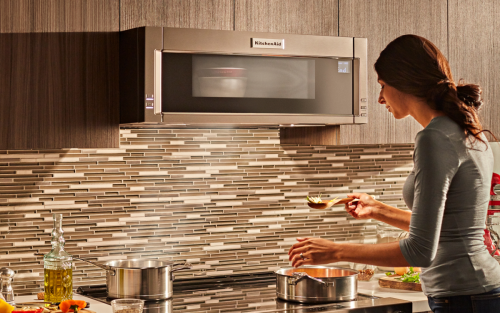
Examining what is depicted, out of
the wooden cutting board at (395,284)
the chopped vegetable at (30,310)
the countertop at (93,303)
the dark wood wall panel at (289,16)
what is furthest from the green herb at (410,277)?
the chopped vegetable at (30,310)

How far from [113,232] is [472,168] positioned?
1.33 meters

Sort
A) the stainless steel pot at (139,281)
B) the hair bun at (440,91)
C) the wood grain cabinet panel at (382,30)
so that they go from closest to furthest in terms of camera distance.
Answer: the hair bun at (440,91)
the stainless steel pot at (139,281)
the wood grain cabinet panel at (382,30)

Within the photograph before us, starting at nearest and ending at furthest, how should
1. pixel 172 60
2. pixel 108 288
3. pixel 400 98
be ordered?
pixel 400 98 < pixel 172 60 < pixel 108 288

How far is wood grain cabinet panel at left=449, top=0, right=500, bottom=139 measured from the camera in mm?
2549

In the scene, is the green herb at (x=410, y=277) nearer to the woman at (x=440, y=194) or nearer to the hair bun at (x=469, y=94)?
the woman at (x=440, y=194)

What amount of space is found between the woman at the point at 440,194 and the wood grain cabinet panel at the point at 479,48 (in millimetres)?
862

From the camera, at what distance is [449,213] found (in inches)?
66.1

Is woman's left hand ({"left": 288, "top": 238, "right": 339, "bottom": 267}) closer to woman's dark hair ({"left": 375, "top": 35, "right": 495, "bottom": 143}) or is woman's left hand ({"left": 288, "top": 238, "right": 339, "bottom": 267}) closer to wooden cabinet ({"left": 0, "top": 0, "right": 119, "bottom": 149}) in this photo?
woman's dark hair ({"left": 375, "top": 35, "right": 495, "bottom": 143})

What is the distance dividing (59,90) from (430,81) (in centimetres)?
110

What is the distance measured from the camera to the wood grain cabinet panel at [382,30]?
7.64ft

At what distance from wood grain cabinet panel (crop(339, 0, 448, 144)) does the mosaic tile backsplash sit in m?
0.40

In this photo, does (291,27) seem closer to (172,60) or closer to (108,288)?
(172,60)

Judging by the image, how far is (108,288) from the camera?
6.97 feet

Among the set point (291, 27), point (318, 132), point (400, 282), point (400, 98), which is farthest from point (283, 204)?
point (400, 98)
